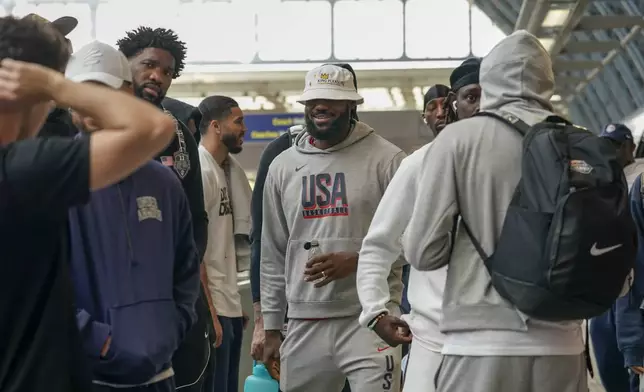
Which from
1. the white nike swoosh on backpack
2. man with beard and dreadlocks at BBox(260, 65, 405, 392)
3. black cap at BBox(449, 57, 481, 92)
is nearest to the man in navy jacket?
the white nike swoosh on backpack

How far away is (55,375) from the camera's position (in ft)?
7.23

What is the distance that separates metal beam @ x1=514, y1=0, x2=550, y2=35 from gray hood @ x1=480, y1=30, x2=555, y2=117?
10952 mm

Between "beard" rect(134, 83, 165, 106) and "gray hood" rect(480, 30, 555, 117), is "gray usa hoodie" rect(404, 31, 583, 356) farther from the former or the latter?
"beard" rect(134, 83, 165, 106)

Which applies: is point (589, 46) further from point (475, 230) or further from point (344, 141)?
point (475, 230)

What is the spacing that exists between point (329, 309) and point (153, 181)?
6.04 ft

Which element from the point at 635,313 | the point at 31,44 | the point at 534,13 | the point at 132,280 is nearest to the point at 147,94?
the point at 132,280

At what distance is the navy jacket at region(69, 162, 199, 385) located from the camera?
278cm

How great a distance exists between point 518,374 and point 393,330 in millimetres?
703

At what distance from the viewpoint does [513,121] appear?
3.04 metres

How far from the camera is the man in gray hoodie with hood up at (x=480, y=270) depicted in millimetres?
2973

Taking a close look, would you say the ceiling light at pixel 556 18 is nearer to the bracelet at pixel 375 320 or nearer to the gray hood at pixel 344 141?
the gray hood at pixel 344 141

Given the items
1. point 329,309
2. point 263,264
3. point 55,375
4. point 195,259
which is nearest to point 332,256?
point 329,309

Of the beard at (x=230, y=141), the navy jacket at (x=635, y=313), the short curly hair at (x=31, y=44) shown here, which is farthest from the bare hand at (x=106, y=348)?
the beard at (x=230, y=141)

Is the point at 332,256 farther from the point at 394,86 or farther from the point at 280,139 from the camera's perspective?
the point at 394,86
